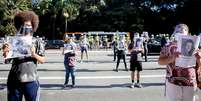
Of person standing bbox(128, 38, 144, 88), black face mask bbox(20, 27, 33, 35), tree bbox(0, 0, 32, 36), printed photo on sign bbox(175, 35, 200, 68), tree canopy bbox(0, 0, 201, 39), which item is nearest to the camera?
black face mask bbox(20, 27, 33, 35)

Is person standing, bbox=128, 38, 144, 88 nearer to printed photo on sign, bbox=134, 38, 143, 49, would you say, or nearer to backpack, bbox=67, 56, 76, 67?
printed photo on sign, bbox=134, 38, 143, 49

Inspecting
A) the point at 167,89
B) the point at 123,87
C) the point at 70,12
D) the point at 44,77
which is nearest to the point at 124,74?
the point at 44,77

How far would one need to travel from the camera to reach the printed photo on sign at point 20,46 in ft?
19.9

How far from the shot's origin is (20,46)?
6.07 meters

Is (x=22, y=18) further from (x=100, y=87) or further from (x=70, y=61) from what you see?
(x=100, y=87)

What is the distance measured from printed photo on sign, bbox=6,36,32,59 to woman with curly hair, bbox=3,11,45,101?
0.04 meters

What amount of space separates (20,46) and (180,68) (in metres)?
2.08

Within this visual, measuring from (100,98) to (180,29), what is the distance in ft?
16.9

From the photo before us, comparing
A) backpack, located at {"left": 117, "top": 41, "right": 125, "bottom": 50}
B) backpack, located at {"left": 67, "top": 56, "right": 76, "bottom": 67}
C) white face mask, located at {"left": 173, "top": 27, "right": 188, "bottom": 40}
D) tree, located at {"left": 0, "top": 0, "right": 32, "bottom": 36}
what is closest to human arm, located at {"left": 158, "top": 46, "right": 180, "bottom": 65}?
white face mask, located at {"left": 173, "top": 27, "right": 188, "bottom": 40}

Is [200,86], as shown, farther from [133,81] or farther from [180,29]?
[133,81]

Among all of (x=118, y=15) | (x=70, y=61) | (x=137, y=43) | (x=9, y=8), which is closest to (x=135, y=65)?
(x=137, y=43)

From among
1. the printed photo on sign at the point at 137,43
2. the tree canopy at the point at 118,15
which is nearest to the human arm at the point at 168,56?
the printed photo on sign at the point at 137,43

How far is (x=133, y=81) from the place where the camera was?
1402 centimetres

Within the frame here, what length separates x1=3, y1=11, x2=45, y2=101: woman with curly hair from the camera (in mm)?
6062
